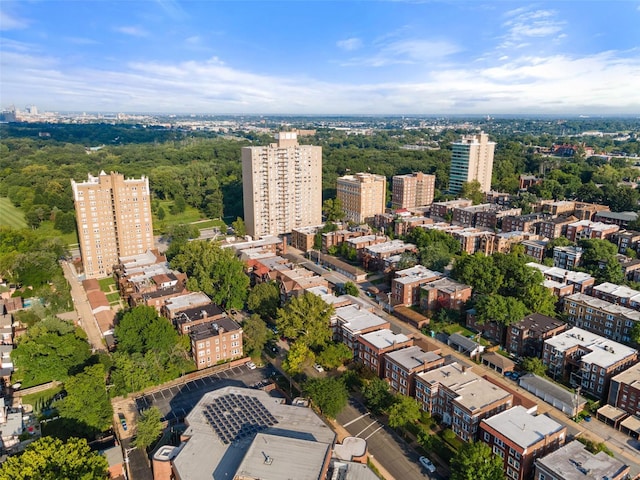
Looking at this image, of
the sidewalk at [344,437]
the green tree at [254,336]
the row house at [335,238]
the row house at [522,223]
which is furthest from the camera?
the row house at [522,223]

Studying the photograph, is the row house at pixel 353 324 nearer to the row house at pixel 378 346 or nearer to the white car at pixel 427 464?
the row house at pixel 378 346

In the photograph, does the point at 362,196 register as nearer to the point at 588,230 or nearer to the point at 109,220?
the point at 588,230

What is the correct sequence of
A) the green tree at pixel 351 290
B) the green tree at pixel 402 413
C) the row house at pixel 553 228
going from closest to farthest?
the green tree at pixel 402 413 → the green tree at pixel 351 290 → the row house at pixel 553 228

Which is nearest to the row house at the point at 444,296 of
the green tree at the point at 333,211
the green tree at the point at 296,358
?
the green tree at the point at 296,358

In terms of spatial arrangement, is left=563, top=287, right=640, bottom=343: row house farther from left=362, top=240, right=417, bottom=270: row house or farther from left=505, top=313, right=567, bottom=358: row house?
left=362, top=240, right=417, bottom=270: row house

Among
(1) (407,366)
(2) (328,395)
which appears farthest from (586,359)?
(2) (328,395)

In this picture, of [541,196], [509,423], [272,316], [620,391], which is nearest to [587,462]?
[509,423]

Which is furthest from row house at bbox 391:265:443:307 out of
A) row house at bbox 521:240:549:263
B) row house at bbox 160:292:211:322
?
row house at bbox 160:292:211:322
